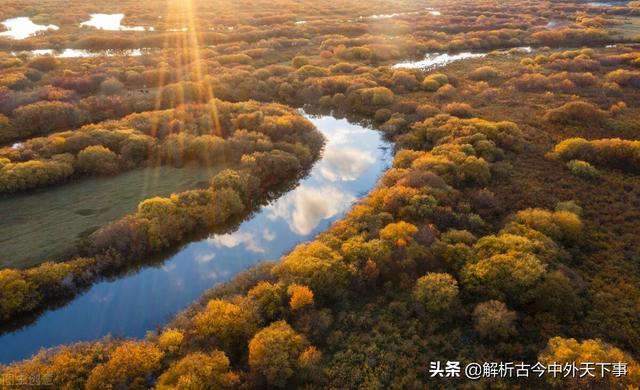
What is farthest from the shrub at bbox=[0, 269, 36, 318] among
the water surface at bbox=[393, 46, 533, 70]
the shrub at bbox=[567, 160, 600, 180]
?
the water surface at bbox=[393, 46, 533, 70]

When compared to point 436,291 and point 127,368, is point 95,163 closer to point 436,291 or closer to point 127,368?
point 127,368

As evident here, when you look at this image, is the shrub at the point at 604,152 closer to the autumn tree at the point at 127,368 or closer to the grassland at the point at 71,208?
the grassland at the point at 71,208

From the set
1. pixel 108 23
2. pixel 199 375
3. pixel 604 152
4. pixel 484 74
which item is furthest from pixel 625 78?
pixel 108 23

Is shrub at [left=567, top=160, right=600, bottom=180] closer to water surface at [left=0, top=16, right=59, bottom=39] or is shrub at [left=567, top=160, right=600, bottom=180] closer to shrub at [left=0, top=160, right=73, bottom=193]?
shrub at [left=0, top=160, right=73, bottom=193]

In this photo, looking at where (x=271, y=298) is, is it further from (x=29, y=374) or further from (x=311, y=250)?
(x=29, y=374)

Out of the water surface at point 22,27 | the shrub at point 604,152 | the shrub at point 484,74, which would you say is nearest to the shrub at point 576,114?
the shrub at point 604,152

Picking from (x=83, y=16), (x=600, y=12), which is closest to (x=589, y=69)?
(x=600, y=12)
